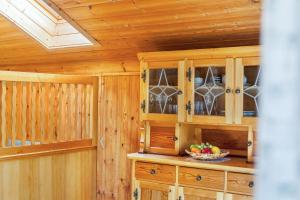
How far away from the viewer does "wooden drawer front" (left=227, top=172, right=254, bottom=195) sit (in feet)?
8.97

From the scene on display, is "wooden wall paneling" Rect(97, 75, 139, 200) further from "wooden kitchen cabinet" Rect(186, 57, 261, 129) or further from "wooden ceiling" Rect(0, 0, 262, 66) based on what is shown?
"wooden kitchen cabinet" Rect(186, 57, 261, 129)

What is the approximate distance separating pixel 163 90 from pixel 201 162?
694 millimetres

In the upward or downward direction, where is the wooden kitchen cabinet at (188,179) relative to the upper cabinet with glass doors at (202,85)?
downward

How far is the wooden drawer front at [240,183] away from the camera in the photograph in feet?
8.97

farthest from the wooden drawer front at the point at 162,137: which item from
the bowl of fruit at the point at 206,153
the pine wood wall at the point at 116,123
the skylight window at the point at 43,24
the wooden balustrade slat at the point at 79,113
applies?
the skylight window at the point at 43,24

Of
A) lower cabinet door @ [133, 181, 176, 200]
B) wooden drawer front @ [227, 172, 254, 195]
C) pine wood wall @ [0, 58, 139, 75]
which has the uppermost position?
pine wood wall @ [0, 58, 139, 75]

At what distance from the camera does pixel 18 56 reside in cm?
457

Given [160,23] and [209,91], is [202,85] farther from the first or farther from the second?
[160,23]

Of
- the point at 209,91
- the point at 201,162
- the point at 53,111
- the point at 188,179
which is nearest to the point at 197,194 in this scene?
the point at 188,179

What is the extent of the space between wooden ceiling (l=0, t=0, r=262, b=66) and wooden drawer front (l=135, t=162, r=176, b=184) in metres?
1.11

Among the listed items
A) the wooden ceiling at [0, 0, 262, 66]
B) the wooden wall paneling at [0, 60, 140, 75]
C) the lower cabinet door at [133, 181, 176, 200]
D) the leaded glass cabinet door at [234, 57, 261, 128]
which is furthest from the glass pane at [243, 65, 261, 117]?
the wooden wall paneling at [0, 60, 140, 75]

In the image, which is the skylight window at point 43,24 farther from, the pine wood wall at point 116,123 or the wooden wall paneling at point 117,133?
the wooden wall paneling at point 117,133

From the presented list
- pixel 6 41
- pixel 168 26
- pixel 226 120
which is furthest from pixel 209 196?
pixel 6 41

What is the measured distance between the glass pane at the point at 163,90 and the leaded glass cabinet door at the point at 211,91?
151 mm
